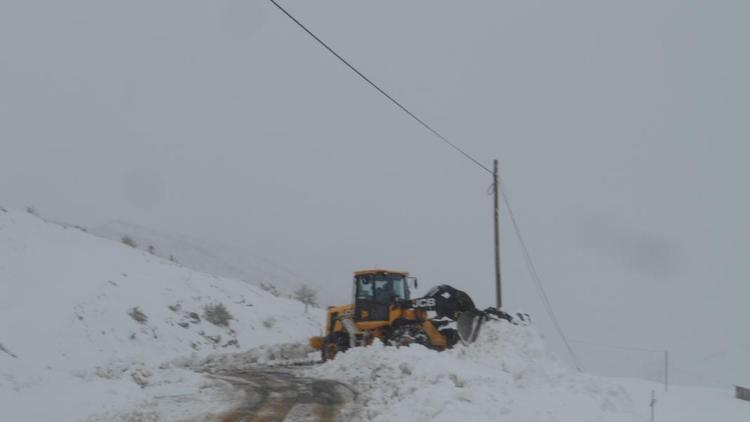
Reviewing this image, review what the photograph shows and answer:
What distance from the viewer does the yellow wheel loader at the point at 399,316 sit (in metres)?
18.6

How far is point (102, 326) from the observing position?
2289 centimetres

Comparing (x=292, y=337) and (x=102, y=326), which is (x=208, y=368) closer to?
(x=102, y=326)

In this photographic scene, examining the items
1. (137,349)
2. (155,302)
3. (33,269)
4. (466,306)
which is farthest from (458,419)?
(155,302)

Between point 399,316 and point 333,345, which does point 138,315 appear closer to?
point 333,345

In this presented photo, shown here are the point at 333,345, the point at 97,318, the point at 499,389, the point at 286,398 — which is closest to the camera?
the point at 499,389

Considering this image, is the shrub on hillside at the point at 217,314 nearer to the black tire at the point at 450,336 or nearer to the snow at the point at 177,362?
the snow at the point at 177,362

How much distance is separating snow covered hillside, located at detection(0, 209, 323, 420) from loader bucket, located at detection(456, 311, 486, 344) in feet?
24.2

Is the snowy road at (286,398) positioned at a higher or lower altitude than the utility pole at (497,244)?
lower

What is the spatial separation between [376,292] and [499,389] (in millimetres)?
10459

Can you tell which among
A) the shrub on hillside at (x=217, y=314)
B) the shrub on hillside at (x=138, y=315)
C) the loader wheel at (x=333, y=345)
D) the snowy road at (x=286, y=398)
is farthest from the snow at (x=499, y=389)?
the shrub on hillside at (x=217, y=314)

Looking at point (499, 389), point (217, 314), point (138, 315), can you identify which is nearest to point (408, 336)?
point (499, 389)

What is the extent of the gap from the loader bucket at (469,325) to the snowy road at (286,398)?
4.51 metres

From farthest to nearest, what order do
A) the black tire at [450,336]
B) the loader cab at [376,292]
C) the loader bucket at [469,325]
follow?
the loader cab at [376,292] < the black tire at [450,336] < the loader bucket at [469,325]

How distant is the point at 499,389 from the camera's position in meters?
10.7
